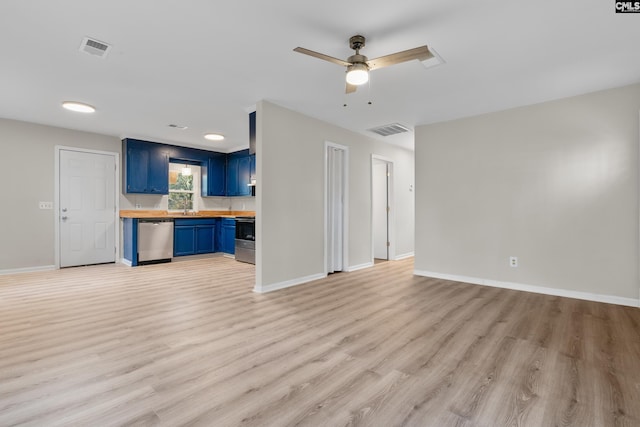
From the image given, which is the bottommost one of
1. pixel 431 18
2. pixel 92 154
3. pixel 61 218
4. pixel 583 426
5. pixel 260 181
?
pixel 583 426

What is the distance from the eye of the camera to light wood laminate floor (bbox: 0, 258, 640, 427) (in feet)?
5.33

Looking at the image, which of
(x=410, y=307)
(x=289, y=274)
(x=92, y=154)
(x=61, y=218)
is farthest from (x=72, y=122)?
(x=410, y=307)

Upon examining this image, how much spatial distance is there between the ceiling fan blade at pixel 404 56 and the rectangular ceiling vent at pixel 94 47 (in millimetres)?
2311

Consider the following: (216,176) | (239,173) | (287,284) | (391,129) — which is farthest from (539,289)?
(216,176)

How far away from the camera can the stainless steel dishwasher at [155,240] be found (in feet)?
19.0

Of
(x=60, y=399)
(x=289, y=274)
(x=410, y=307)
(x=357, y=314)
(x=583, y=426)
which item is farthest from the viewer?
(x=289, y=274)

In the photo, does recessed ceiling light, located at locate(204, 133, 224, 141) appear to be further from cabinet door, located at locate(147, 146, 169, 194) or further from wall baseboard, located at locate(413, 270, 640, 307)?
wall baseboard, located at locate(413, 270, 640, 307)

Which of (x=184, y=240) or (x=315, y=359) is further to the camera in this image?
A: (x=184, y=240)

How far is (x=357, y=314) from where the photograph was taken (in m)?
3.13

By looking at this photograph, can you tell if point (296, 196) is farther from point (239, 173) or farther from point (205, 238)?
point (205, 238)

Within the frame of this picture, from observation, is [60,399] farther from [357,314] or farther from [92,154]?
[92,154]

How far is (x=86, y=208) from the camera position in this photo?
18.8 ft

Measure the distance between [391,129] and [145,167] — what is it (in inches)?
193

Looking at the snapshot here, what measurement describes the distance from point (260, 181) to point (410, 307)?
2.36 m
